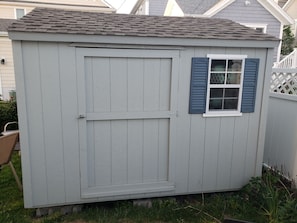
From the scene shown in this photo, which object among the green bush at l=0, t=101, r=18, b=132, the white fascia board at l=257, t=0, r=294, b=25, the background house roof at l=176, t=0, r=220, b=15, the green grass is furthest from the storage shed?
the white fascia board at l=257, t=0, r=294, b=25

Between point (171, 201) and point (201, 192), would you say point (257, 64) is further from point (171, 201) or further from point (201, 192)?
point (171, 201)

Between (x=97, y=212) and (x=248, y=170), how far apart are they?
7.10 feet

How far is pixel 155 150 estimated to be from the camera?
3.41m

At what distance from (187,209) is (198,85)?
1.63 m

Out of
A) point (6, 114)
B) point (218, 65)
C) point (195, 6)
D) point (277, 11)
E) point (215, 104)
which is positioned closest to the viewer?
point (218, 65)

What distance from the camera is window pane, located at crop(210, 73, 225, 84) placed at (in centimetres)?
334

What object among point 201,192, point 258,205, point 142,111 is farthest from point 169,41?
point 258,205

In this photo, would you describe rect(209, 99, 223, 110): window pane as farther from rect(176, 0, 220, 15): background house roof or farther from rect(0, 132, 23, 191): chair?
rect(176, 0, 220, 15): background house roof

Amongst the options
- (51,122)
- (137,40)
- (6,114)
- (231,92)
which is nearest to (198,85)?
(231,92)

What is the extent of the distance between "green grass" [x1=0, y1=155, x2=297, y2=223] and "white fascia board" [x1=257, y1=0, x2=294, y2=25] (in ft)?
32.7

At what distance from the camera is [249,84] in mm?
3445

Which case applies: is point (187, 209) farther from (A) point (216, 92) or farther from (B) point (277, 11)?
(B) point (277, 11)

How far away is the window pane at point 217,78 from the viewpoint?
3.34 meters

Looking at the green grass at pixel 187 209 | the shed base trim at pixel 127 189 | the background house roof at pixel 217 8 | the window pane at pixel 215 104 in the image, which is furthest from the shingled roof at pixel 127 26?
the background house roof at pixel 217 8
